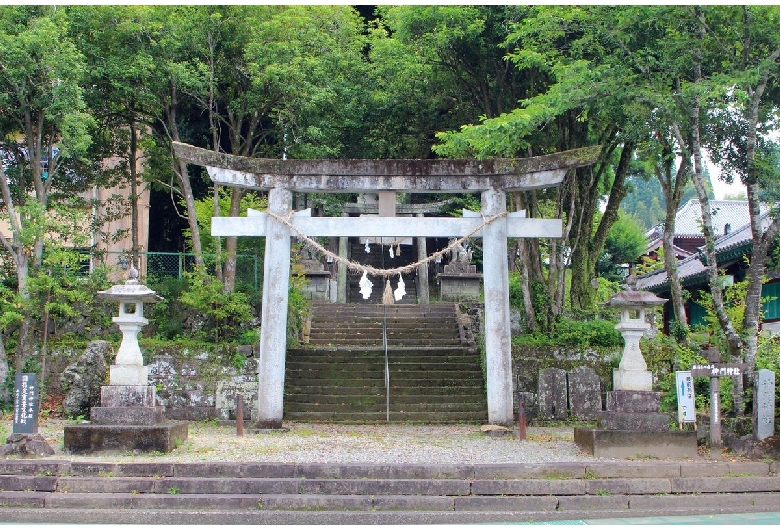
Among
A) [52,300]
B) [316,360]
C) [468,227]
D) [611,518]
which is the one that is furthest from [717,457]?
[52,300]

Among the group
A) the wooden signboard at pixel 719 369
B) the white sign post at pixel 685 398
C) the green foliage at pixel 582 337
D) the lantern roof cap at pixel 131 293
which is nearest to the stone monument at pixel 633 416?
the white sign post at pixel 685 398

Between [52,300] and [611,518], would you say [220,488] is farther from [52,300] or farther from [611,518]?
[52,300]

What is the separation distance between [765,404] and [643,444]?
2131mm

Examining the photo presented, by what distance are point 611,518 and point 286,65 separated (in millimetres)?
14536

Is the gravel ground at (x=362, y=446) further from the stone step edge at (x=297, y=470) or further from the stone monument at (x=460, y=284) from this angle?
the stone monument at (x=460, y=284)

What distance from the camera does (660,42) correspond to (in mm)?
15172

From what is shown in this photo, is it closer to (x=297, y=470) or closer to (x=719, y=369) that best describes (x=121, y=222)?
(x=297, y=470)

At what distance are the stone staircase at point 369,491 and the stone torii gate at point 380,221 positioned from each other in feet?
15.2

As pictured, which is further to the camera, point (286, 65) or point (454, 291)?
point (454, 291)

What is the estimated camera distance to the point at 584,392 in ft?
63.4

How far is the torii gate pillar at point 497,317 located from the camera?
16453 mm

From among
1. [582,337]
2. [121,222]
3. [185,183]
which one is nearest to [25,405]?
[185,183]

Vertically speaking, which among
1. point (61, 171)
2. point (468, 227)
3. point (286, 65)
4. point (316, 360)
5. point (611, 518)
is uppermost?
point (286, 65)

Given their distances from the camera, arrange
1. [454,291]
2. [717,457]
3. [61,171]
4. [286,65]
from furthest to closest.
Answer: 1. [454,291]
2. [61,171]
3. [286,65]
4. [717,457]
